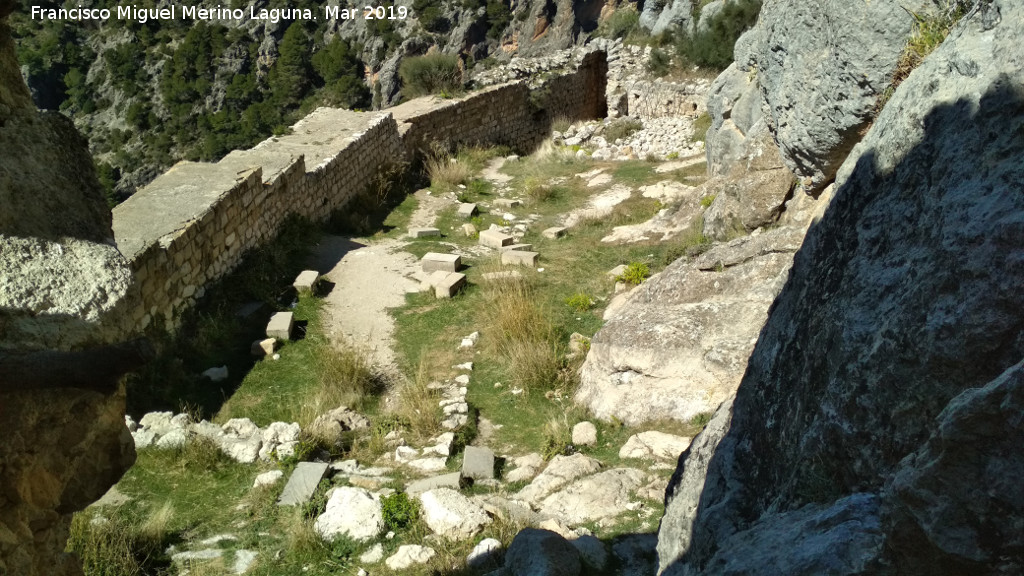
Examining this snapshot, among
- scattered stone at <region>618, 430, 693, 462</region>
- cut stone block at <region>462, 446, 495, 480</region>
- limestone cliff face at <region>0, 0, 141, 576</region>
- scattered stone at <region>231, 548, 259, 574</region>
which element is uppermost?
limestone cliff face at <region>0, 0, 141, 576</region>

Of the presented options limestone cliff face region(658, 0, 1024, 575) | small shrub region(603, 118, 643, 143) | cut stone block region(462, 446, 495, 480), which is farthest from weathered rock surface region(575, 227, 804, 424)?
small shrub region(603, 118, 643, 143)

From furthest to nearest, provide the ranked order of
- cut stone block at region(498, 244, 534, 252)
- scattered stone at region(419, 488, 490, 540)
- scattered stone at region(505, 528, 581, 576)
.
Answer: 1. cut stone block at region(498, 244, 534, 252)
2. scattered stone at region(419, 488, 490, 540)
3. scattered stone at region(505, 528, 581, 576)

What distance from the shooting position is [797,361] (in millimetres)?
2635

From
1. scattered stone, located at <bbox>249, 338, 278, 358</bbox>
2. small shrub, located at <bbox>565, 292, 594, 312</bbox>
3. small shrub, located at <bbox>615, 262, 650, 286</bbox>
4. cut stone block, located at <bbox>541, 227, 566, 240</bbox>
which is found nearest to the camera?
scattered stone, located at <bbox>249, 338, 278, 358</bbox>

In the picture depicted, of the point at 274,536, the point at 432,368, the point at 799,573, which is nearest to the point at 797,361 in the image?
the point at 799,573

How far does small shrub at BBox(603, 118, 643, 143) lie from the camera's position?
1609cm

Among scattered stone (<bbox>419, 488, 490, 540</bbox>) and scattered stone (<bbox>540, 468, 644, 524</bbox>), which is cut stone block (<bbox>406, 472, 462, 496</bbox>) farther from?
scattered stone (<bbox>540, 468, 644, 524</bbox>)

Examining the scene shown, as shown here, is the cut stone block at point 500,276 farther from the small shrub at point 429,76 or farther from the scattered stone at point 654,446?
the small shrub at point 429,76

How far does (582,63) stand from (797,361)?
17.3 metres

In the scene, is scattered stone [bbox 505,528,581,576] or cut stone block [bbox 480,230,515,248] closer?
scattered stone [bbox 505,528,581,576]

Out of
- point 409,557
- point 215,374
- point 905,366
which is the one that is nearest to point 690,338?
point 409,557

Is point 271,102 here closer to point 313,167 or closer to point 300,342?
point 313,167

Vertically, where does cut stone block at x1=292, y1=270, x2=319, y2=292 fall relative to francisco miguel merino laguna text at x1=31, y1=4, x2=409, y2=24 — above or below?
above

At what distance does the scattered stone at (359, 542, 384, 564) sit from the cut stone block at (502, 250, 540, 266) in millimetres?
4921
